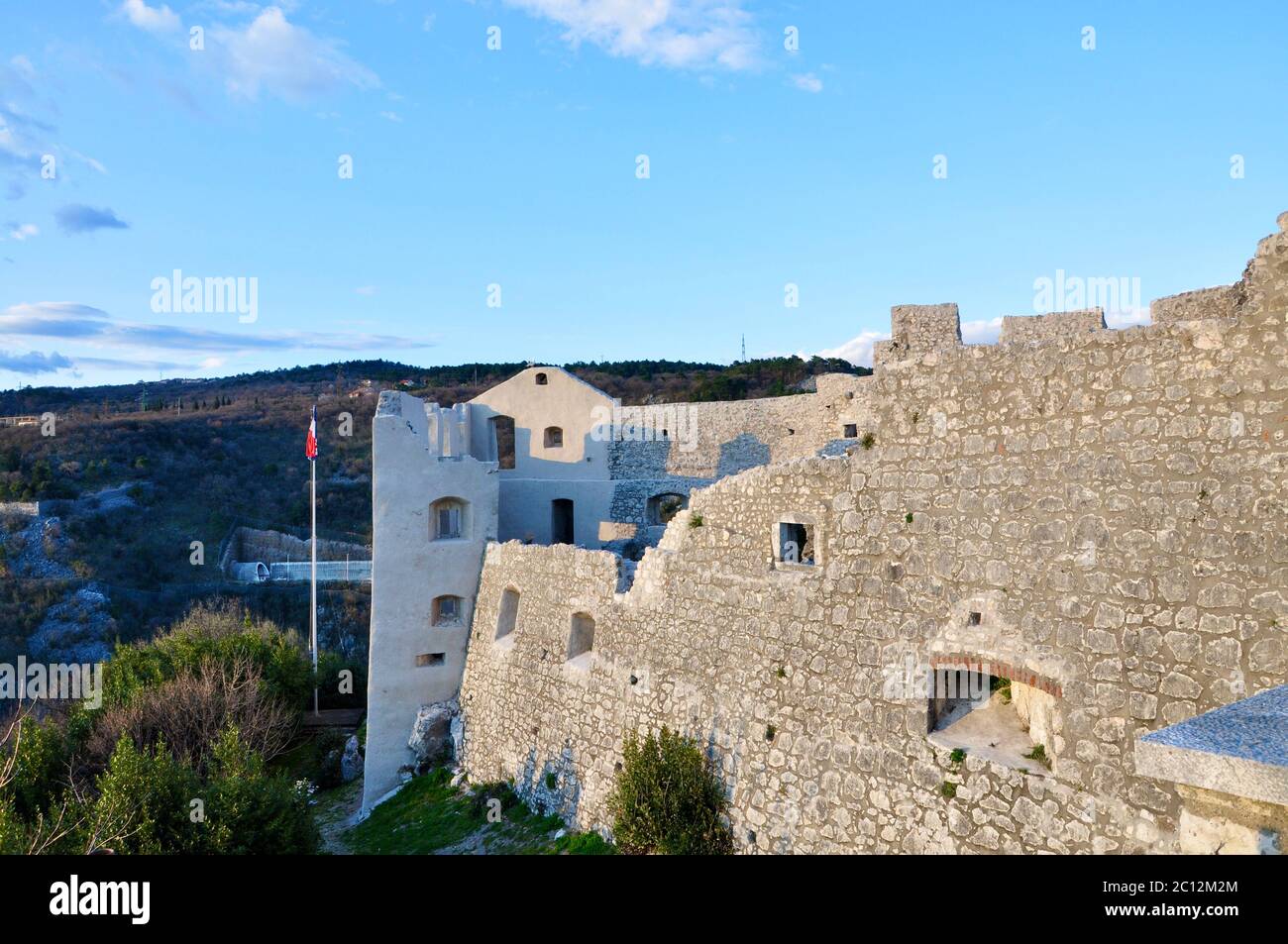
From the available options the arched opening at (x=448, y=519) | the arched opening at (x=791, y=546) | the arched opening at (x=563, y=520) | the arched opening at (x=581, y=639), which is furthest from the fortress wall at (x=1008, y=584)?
the arched opening at (x=563, y=520)

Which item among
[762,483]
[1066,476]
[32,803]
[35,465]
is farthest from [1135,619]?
[35,465]

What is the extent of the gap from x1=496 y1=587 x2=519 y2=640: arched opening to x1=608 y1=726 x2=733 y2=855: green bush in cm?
648

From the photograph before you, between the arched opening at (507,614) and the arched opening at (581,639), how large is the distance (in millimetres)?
2785

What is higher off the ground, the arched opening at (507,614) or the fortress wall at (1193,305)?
the fortress wall at (1193,305)

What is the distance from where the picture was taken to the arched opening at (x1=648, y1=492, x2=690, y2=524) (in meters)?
23.5

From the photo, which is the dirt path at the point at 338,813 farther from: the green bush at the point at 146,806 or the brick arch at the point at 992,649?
the brick arch at the point at 992,649

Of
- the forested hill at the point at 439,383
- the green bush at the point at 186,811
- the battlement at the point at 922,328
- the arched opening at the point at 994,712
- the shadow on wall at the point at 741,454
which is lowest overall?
the green bush at the point at 186,811

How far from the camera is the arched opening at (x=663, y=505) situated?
23.5 m

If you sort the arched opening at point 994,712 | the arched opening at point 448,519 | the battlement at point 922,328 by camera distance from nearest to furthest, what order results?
the arched opening at point 994,712
the battlement at point 922,328
the arched opening at point 448,519

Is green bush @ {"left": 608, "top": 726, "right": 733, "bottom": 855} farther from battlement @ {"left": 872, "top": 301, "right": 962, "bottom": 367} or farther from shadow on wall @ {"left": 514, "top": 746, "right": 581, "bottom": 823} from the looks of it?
battlement @ {"left": 872, "top": 301, "right": 962, "bottom": 367}

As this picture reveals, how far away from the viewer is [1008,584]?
6508mm
